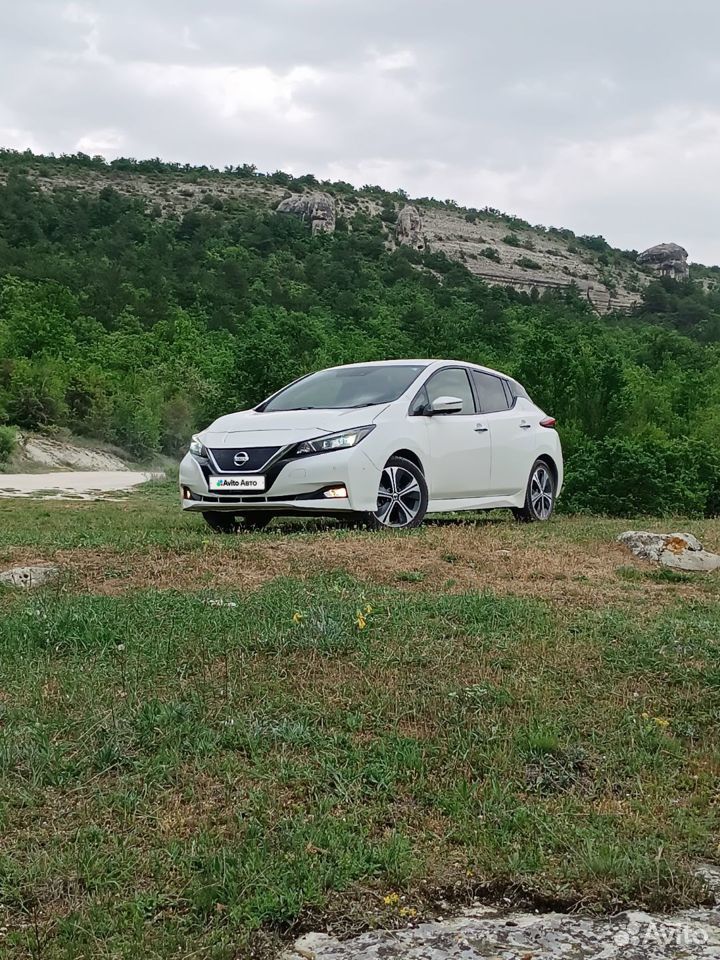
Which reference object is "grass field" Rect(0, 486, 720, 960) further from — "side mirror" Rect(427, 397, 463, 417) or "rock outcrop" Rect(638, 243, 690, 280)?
"rock outcrop" Rect(638, 243, 690, 280)

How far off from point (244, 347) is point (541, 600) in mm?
23971

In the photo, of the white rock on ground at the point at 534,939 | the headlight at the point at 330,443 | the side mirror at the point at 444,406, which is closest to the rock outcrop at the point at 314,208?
the side mirror at the point at 444,406

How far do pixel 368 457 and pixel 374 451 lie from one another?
94 mm

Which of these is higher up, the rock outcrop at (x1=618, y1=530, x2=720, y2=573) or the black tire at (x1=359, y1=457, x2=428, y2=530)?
the black tire at (x1=359, y1=457, x2=428, y2=530)

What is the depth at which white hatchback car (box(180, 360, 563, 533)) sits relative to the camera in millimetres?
8562

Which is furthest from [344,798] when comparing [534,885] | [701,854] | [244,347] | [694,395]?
[244,347]

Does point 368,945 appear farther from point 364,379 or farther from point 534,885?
point 364,379

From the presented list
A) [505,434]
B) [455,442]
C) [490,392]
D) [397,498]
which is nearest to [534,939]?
[397,498]

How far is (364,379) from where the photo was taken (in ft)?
31.9

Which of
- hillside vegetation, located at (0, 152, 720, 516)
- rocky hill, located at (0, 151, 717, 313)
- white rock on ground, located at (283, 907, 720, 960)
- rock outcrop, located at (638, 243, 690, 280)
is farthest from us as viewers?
rock outcrop, located at (638, 243, 690, 280)

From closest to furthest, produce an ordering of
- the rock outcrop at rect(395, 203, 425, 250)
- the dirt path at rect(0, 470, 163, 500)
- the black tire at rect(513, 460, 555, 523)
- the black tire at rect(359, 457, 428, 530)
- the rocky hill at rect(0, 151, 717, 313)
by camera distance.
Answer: the black tire at rect(359, 457, 428, 530) < the black tire at rect(513, 460, 555, 523) < the dirt path at rect(0, 470, 163, 500) < the rocky hill at rect(0, 151, 717, 313) < the rock outcrop at rect(395, 203, 425, 250)

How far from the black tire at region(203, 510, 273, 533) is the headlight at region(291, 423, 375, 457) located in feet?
2.54

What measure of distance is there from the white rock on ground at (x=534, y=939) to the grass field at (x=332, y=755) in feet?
0.22

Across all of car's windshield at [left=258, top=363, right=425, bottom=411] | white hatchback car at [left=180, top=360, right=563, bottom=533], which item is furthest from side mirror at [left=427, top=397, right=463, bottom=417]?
car's windshield at [left=258, top=363, right=425, bottom=411]
